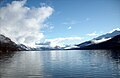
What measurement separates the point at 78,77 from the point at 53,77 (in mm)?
5839

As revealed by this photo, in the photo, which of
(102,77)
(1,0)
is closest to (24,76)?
(102,77)

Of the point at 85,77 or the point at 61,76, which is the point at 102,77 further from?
the point at 61,76

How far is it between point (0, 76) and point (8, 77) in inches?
115

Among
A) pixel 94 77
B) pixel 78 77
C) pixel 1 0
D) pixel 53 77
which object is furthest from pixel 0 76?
pixel 1 0

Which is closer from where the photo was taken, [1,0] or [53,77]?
[1,0]

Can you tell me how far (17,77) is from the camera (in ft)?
186

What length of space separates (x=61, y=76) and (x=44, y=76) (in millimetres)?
4101

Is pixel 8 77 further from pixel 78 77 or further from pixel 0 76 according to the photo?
pixel 78 77

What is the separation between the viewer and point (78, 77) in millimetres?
56188

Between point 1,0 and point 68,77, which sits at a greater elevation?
point 1,0

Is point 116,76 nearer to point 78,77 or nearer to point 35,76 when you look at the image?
point 78,77

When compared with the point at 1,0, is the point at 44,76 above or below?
below

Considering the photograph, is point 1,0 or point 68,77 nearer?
point 1,0

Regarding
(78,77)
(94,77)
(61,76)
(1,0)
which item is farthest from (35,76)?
(1,0)
